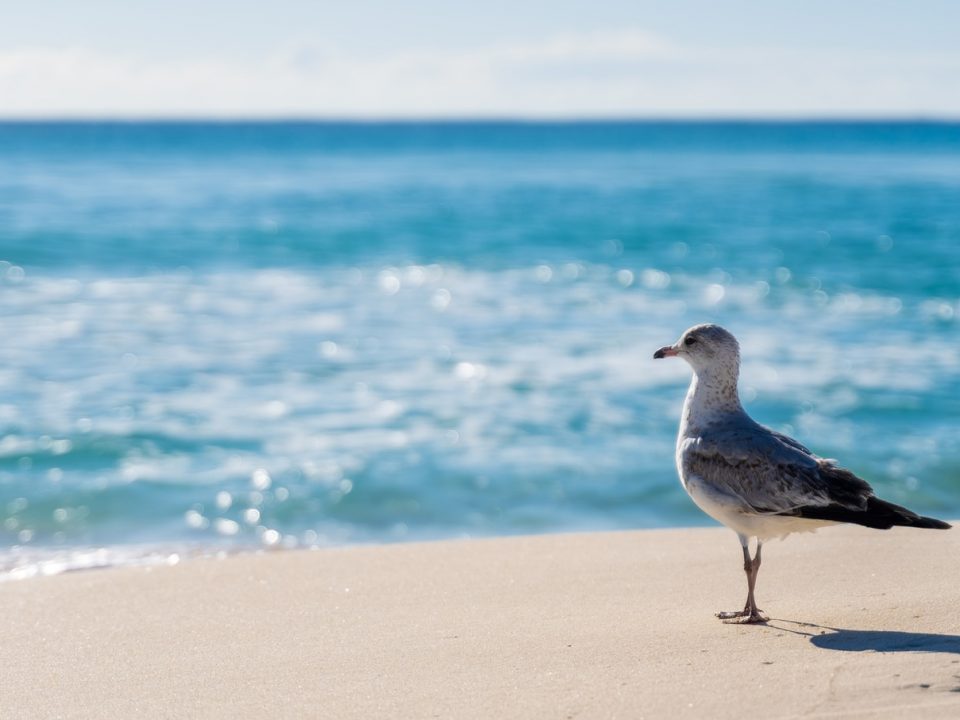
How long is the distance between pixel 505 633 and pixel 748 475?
3.61ft

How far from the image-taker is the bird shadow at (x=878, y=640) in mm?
4199

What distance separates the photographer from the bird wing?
14.8 ft

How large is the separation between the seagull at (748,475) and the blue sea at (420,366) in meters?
3.63

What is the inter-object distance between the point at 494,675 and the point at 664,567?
181 centimetres

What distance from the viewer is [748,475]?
15.2 ft

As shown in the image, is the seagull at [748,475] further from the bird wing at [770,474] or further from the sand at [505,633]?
the sand at [505,633]

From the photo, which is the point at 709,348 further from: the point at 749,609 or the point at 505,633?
the point at 505,633

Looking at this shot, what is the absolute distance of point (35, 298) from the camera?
17.6 metres

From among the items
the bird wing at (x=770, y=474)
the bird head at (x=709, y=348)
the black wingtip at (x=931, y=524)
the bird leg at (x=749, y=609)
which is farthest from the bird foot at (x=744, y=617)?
the bird head at (x=709, y=348)

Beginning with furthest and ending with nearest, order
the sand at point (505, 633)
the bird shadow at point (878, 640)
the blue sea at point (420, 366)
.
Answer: the blue sea at point (420, 366) → the bird shadow at point (878, 640) → the sand at point (505, 633)

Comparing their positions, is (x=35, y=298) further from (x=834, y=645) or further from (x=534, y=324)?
(x=834, y=645)

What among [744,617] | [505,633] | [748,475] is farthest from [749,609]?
[505,633]

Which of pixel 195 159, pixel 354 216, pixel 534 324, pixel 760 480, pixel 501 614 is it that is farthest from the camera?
pixel 195 159

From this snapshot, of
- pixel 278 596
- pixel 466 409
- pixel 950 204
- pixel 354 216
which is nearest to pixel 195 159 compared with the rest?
pixel 354 216
